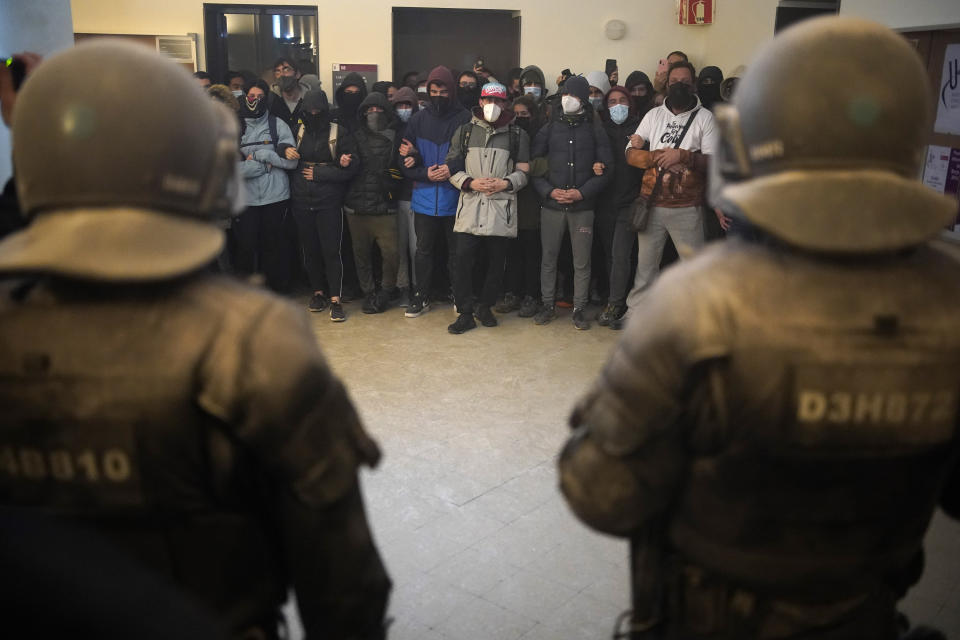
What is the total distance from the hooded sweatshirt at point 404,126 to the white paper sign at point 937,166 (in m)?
3.39

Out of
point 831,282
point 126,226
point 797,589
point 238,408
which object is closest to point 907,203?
point 831,282

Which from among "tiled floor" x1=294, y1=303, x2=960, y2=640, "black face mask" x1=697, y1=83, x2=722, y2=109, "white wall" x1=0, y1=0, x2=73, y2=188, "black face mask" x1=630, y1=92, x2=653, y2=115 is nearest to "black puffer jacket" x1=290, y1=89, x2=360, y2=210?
"tiled floor" x1=294, y1=303, x2=960, y2=640

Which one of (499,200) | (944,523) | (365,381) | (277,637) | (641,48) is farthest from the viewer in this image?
(641,48)

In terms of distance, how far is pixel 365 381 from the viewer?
16.5 feet

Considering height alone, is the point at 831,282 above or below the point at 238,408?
above

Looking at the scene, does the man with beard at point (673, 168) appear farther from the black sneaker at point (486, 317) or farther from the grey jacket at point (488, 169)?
the black sneaker at point (486, 317)

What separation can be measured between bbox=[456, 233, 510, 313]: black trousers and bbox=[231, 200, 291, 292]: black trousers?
1450mm

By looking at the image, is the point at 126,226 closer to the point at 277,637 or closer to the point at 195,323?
the point at 195,323

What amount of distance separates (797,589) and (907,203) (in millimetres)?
662

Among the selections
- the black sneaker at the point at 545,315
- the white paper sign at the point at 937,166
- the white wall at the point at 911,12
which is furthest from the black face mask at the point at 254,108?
the white paper sign at the point at 937,166

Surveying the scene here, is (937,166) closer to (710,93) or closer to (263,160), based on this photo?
(710,93)

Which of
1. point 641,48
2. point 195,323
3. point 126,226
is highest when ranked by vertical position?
point 641,48

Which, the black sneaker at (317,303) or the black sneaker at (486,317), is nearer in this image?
the black sneaker at (486,317)

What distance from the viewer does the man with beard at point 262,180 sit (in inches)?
248
